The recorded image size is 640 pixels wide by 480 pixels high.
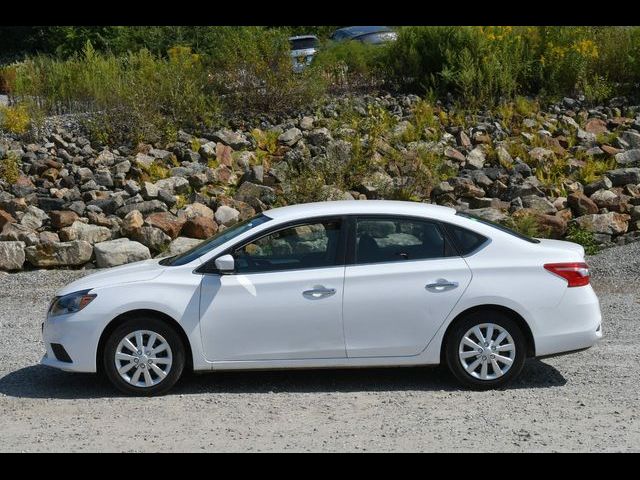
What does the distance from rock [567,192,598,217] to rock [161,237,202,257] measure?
530 cm

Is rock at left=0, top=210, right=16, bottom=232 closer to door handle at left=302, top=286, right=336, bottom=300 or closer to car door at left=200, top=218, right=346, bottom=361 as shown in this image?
car door at left=200, top=218, right=346, bottom=361

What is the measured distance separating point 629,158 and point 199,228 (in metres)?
6.71

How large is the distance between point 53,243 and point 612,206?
7.61 meters

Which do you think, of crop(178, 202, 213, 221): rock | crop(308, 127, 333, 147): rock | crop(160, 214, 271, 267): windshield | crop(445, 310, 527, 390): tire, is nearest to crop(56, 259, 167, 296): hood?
crop(160, 214, 271, 267): windshield

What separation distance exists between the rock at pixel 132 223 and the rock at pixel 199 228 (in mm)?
614

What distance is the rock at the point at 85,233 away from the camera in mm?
13430

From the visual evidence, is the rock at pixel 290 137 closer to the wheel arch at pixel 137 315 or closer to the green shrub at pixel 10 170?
the green shrub at pixel 10 170

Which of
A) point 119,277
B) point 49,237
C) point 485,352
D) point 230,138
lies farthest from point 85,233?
point 485,352

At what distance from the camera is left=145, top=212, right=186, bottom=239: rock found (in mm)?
13500

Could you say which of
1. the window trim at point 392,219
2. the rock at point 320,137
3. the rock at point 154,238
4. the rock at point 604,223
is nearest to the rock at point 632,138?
the rock at point 604,223

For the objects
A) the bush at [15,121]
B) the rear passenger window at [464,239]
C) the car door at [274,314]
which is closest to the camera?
the car door at [274,314]

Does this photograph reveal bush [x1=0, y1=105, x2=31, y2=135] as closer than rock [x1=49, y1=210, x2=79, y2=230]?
No

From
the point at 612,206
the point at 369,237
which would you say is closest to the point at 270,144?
the point at 612,206

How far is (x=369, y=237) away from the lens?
8.19m
